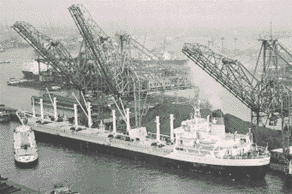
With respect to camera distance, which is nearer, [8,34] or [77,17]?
[77,17]

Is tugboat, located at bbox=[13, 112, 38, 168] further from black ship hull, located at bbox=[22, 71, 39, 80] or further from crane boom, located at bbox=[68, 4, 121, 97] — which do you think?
black ship hull, located at bbox=[22, 71, 39, 80]

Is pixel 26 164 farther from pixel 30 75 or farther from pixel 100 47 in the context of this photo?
pixel 30 75

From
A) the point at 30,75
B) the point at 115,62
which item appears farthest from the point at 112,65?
the point at 30,75

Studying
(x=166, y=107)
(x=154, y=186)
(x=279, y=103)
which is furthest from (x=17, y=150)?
(x=279, y=103)

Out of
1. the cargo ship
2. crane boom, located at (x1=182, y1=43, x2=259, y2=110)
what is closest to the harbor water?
the cargo ship

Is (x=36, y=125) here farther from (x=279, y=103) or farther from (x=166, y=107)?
(x=279, y=103)

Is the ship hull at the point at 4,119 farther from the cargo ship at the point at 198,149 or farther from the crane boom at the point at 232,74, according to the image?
the crane boom at the point at 232,74
